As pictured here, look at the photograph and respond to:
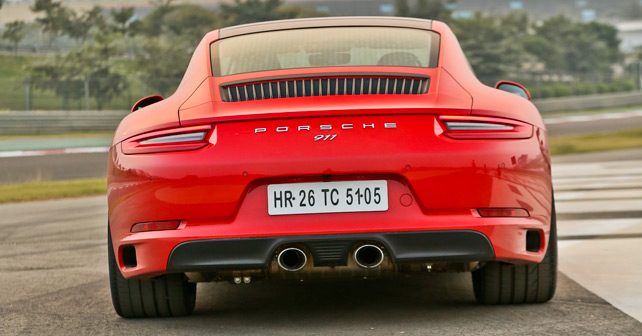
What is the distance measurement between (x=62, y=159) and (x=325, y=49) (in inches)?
722

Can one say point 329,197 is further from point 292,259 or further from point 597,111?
point 597,111

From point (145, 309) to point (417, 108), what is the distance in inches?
61.6

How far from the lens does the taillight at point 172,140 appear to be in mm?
4566

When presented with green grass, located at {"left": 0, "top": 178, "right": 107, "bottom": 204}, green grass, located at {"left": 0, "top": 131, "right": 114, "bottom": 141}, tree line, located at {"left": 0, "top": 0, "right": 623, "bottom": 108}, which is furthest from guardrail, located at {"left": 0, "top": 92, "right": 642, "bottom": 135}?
green grass, located at {"left": 0, "top": 178, "right": 107, "bottom": 204}

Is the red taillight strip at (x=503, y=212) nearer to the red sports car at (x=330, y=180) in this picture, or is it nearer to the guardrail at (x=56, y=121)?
the red sports car at (x=330, y=180)

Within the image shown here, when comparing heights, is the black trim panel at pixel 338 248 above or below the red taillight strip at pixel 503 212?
below

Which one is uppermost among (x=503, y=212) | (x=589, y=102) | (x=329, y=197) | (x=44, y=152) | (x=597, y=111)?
(x=329, y=197)

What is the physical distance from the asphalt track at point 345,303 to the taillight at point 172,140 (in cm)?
77

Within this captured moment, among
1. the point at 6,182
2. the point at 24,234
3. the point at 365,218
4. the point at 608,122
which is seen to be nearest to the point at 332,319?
the point at 365,218

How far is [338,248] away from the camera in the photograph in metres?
4.48

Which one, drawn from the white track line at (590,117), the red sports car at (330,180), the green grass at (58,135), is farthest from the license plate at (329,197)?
the white track line at (590,117)

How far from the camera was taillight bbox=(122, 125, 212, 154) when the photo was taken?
15.0 feet

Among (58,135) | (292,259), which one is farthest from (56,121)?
(292,259)

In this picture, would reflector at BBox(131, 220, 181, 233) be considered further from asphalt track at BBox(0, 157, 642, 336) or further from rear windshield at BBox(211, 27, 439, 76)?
rear windshield at BBox(211, 27, 439, 76)
